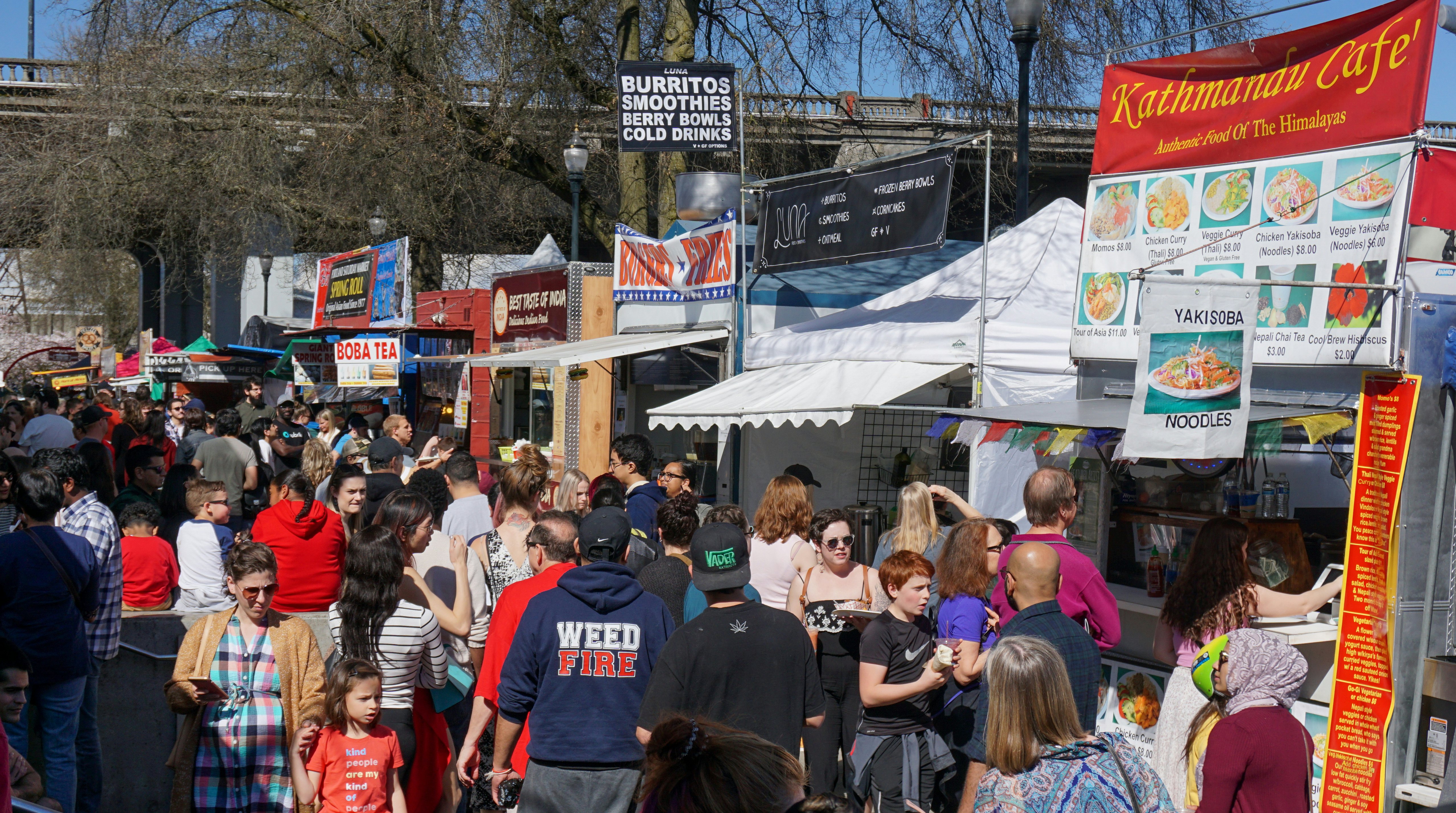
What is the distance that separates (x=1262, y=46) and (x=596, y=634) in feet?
16.6

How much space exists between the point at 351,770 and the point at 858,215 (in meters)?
6.82

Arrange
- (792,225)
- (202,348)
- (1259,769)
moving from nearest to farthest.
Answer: (1259,769)
(792,225)
(202,348)

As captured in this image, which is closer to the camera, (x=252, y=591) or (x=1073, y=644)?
(x=1073, y=644)

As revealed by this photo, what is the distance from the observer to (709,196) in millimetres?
13430

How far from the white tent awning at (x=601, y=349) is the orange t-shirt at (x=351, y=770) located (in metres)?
7.55

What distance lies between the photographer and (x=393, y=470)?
9375 mm

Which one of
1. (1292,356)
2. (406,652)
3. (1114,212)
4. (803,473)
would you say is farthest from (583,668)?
(803,473)

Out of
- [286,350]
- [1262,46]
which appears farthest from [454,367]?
[1262,46]

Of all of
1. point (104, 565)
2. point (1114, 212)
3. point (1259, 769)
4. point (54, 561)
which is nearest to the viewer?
point (1259, 769)

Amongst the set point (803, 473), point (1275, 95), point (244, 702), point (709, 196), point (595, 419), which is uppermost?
point (709, 196)

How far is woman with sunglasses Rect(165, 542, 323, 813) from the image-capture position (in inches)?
177

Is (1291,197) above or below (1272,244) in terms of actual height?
above

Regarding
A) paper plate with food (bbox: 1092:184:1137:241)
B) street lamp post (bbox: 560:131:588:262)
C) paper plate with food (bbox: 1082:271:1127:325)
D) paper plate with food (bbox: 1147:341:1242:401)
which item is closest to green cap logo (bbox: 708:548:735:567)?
paper plate with food (bbox: 1147:341:1242:401)

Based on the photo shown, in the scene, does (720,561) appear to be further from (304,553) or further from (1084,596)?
(304,553)
